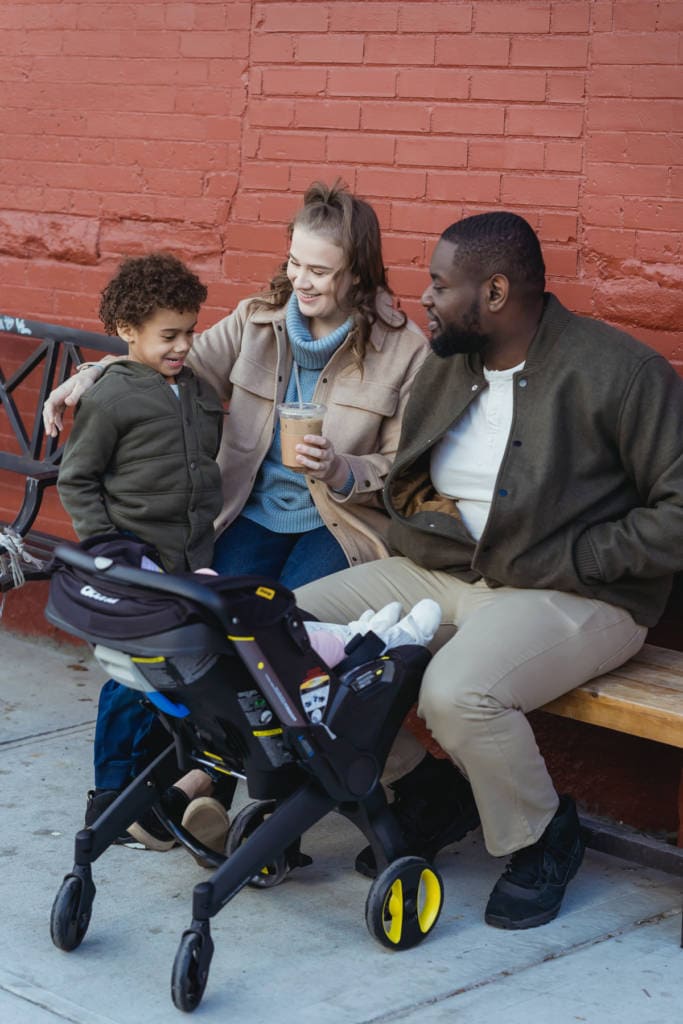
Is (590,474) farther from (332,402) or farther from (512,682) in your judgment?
(332,402)

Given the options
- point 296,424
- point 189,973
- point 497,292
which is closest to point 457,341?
point 497,292

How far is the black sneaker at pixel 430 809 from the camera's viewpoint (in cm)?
387

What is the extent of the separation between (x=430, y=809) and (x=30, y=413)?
266 cm

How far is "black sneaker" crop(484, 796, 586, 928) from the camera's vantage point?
365 cm

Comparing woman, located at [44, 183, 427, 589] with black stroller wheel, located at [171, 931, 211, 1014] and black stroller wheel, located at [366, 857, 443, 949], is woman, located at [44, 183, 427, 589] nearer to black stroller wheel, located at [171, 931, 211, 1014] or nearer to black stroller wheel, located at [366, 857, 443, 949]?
black stroller wheel, located at [366, 857, 443, 949]

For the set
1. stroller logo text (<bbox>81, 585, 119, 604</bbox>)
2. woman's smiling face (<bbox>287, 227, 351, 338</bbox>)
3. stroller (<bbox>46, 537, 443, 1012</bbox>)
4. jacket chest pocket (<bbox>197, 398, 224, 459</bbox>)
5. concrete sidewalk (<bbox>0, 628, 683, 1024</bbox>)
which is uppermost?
woman's smiling face (<bbox>287, 227, 351, 338</bbox>)

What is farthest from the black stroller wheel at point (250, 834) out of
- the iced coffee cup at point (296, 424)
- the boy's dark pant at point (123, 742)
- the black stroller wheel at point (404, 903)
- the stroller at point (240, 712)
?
the iced coffee cup at point (296, 424)

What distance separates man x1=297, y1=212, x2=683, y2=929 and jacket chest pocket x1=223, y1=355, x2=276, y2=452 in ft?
2.07

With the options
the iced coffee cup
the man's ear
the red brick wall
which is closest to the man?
the man's ear

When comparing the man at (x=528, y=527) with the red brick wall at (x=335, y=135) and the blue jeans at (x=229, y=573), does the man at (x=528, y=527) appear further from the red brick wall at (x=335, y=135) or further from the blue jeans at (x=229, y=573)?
the red brick wall at (x=335, y=135)

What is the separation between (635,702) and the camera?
3.53 meters

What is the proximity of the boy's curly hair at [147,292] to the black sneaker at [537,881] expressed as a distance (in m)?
1.60

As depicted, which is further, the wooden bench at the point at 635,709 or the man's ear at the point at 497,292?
the man's ear at the point at 497,292

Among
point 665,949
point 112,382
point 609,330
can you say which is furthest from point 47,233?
point 665,949
